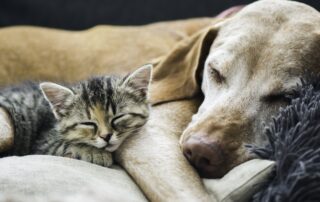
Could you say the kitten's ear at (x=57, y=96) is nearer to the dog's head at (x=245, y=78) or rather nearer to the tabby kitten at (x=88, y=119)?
the tabby kitten at (x=88, y=119)

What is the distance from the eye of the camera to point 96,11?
3051 mm

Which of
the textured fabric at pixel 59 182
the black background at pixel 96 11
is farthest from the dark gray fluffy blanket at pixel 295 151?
the black background at pixel 96 11

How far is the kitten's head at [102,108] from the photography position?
5.53ft

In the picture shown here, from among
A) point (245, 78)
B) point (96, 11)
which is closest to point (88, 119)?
point (245, 78)

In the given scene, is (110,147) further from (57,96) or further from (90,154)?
(57,96)

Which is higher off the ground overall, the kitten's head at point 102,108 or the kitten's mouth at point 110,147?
the kitten's head at point 102,108

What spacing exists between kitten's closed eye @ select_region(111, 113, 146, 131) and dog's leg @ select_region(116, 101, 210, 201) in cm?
3

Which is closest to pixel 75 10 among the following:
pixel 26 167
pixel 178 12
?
pixel 178 12

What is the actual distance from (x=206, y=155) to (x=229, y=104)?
0.23m

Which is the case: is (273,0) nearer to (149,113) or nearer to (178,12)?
(149,113)

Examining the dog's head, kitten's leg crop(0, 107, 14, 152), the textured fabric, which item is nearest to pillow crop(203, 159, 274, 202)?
the dog's head

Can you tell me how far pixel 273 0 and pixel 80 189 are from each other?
3.33 ft

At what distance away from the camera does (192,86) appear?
6.54ft

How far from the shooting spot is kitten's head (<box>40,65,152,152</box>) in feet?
5.53
